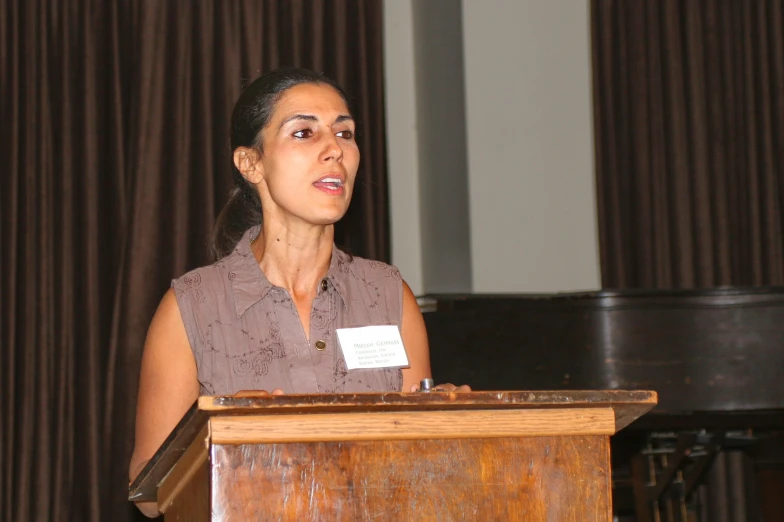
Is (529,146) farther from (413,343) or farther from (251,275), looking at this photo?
(251,275)

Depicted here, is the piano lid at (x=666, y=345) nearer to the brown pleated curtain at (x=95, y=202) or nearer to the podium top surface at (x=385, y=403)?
the brown pleated curtain at (x=95, y=202)

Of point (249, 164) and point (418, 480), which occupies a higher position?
point (249, 164)

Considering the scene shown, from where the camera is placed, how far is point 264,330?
2035 mm

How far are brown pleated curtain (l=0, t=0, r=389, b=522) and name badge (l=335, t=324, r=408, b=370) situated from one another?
2868 millimetres

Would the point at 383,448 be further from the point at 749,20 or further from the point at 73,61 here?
the point at 749,20

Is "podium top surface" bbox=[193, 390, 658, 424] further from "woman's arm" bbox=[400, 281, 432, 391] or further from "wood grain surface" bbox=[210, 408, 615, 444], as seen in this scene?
"woman's arm" bbox=[400, 281, 432, 391]

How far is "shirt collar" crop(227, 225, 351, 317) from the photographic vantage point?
6.77 ft

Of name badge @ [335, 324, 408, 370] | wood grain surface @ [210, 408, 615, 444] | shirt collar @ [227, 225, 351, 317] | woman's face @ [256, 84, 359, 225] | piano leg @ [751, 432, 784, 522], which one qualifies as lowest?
piano leg @ [751, 432, 784, 522]

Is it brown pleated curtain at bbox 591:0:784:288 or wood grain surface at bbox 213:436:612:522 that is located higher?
brown pleated curtain at bbox 591:0:784:288

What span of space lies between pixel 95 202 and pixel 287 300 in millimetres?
2782

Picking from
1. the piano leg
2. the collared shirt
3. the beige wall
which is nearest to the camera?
the collared shirt

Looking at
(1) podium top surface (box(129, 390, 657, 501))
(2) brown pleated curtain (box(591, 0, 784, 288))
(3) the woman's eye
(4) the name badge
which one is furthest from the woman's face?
(2) brown pleated curtain (box(591, 0, 784, 288))

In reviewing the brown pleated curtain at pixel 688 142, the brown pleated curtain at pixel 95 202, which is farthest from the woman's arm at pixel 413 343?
the brown pleated curtain at pixel 688 142

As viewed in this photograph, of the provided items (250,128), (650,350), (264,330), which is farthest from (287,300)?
(650,350)
